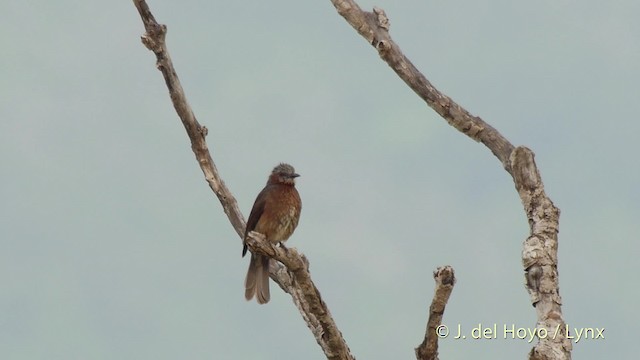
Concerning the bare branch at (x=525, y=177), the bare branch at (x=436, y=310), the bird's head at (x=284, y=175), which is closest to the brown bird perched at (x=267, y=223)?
the bird's head at (x=284, y=175)

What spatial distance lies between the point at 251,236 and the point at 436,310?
1835 mm

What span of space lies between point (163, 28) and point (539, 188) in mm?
3989

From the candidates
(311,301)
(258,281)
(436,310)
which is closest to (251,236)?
(311,301)

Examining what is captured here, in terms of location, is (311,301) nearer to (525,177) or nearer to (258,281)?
(525,177)

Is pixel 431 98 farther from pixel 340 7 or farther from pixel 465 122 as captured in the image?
pixel 340 7

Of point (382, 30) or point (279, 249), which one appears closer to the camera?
point (279, 249)

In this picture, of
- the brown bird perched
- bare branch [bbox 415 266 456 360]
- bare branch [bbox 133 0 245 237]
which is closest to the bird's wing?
the brown bird perched

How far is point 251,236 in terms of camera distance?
8.85 meters

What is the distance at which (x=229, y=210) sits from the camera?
11.2 m

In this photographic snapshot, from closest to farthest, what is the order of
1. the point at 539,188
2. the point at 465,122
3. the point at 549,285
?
the point at 549,285 < the point at 539,188 < the point at 465,122

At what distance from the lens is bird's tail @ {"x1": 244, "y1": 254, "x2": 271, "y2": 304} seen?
11.1 m

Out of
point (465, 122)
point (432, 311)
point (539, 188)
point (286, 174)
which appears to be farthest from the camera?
point (286, 174)

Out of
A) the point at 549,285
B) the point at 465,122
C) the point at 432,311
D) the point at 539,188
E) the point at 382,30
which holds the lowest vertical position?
the point at 432,311

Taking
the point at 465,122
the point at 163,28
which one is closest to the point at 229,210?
the point at 163,28
